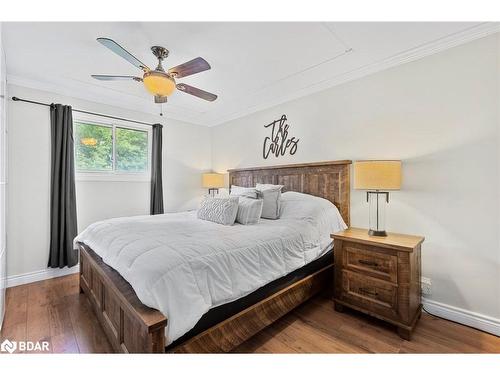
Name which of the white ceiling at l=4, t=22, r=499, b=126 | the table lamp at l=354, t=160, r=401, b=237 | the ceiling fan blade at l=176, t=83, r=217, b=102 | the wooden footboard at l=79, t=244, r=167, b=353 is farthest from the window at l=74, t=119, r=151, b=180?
the table lamp at l=354, t=160, r=401, b=237

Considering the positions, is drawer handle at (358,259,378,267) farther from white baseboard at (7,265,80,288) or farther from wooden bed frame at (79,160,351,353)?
white baseboard at (7,265,80,288)

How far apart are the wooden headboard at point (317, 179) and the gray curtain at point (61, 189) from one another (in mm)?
2441

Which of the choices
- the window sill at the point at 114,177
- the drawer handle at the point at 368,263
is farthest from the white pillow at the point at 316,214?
the window sill at the point at 114,177

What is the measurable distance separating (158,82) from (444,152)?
2.50 meters

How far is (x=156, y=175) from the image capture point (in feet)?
12.3

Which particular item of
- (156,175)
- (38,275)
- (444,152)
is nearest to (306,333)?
(444,152)

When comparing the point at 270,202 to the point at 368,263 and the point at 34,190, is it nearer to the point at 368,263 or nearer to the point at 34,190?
the point at 368,263

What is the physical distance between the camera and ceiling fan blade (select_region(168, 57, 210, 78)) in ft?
5.88

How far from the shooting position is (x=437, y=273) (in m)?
2.07

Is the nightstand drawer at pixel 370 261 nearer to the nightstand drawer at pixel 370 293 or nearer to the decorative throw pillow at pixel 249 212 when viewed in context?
the nightstand drawer at pixel 370 293

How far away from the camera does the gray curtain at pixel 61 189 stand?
9.34 feet

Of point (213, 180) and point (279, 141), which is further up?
point (279, 141)
